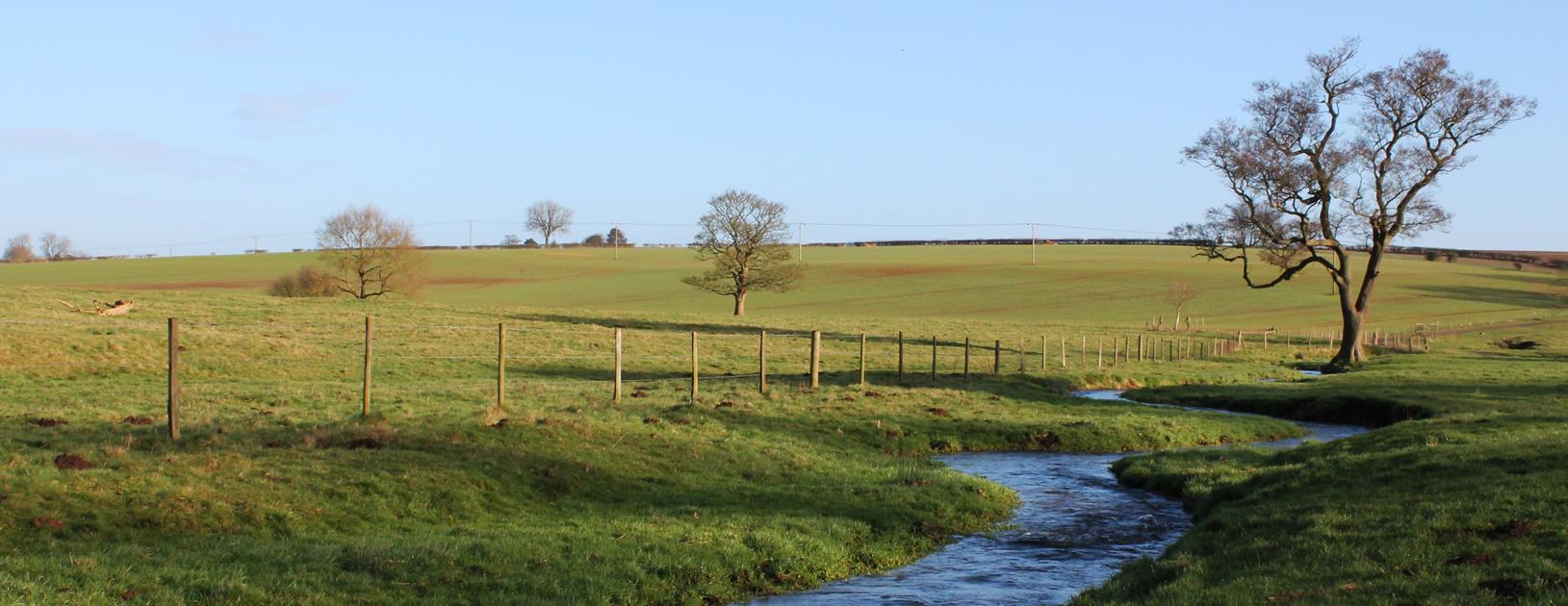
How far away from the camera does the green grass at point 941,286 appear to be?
104000mm

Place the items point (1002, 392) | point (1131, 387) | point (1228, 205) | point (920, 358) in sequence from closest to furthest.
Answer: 1. point (1002, 392)
2. point (1131, 387)
3. point (920, 358)
4. point (1228, 205)

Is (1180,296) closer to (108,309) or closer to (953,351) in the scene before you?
(953,351)

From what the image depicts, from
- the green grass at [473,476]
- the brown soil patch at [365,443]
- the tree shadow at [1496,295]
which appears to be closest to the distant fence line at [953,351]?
the green grass at [473,476]

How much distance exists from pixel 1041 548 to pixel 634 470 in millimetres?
6781

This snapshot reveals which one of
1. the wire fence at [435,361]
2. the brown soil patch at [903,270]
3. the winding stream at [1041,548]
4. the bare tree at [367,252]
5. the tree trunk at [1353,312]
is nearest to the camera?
the winding stream at [1041,548]

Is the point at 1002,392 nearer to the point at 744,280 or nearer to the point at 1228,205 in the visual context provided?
the point at 1228,205

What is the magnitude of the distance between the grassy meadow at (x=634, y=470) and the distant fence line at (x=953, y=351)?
665 millimetres

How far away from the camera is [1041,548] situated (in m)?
18.0

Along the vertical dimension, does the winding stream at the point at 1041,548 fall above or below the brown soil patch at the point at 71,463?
below

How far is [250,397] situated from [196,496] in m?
14.0

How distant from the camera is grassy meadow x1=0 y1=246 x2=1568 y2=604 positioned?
12.8m

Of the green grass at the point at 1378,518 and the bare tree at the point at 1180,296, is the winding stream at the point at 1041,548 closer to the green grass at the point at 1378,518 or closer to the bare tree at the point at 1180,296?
the green grass at the point at 1378,518

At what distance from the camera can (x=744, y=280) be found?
91.3 metres

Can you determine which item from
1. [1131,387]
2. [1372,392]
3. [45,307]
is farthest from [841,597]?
[45,307]
